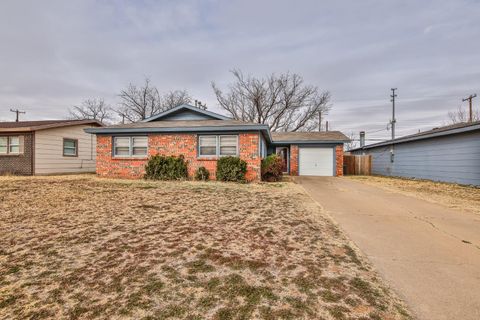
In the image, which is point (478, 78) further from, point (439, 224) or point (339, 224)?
point (339, 224)

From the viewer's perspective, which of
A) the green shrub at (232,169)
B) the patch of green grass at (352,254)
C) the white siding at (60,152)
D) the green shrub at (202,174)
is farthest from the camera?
the white siding at (60,152)

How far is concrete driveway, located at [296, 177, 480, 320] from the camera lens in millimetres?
2248

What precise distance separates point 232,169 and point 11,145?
44.1ft

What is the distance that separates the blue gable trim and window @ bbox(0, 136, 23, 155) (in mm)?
7552

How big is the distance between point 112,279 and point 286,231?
2.75 meters

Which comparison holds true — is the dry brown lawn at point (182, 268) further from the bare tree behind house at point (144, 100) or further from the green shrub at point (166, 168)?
the bare tree behind house at point (144, 100)

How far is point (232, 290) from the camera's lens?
7.84ft

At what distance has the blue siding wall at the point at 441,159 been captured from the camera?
1174cm

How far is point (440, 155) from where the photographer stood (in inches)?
549

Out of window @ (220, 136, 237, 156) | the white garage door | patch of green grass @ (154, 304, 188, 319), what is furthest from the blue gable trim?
patch of green grass @ (154, 304, 188, 319)

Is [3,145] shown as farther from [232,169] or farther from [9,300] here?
[9,300]

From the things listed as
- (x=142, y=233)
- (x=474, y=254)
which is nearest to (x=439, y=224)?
(x=474, y=254)

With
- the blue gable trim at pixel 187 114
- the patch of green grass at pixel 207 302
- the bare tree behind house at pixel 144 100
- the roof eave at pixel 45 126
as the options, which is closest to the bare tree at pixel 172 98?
the bare tree behind house at pixel 144 100

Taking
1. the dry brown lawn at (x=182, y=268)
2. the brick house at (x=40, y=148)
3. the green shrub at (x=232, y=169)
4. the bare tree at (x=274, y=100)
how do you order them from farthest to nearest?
the bare tree at (x=274, y=100)
the brick house at (x=40, y=148)
the green shrub at (x=232, y=169)
the dry brown lawn at (x=182, y=268)
